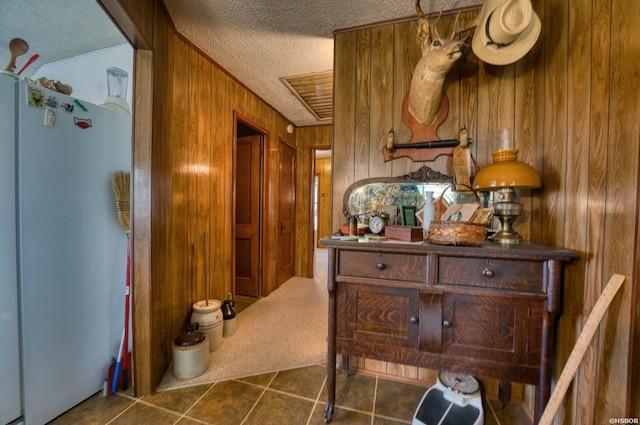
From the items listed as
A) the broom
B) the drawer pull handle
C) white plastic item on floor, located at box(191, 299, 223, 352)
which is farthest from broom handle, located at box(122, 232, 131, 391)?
the drawer pull handle

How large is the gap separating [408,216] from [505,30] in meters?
1.07

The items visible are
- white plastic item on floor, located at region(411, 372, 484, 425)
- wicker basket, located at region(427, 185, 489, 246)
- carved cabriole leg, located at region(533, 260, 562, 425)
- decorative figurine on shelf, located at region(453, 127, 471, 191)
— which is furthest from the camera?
decorative figurine on shelf, located at region(453, 127, 471, 191)

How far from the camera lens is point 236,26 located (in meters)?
1.79

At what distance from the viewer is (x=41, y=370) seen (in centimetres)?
125

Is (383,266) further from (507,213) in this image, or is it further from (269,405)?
(269,405)

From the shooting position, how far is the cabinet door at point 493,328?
1050mm

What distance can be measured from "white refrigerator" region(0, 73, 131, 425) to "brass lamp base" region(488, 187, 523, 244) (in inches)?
94.0

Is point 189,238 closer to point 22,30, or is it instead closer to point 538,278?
point 22,30

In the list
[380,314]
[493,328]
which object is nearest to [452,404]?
[493,328]

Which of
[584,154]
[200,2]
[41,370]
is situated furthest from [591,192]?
[41,370]

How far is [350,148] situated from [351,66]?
0.62 m

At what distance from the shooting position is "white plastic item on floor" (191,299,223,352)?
1.96 meters

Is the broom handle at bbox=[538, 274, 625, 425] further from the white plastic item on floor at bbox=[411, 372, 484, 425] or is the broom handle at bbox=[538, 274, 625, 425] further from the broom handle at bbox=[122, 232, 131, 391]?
the broom handle at bbox=[122, 232, 131, 391]

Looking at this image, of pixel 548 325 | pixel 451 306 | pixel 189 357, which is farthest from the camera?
pixel 189 357
